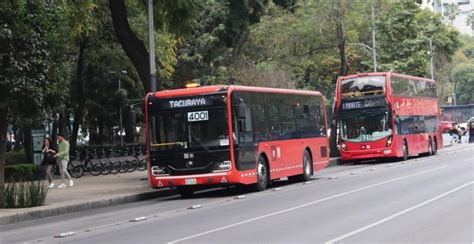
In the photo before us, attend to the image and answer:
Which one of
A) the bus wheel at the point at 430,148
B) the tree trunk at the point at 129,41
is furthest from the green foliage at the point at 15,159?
the bus wheel at the point at 430,148

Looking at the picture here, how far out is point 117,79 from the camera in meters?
44.8

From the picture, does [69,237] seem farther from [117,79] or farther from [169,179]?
[117,79]

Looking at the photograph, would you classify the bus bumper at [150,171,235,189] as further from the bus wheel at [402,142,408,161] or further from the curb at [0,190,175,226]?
the bus wheel at [402,142,408,161]

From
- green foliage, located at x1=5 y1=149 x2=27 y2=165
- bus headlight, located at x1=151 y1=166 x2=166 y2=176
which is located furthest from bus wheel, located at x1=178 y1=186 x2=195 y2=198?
green foliage, located at x1=5 y1=149 x2=27 y2=165

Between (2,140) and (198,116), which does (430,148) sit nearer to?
(198,116)

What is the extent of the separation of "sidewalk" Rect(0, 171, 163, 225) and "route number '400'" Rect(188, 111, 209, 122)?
3168 mm

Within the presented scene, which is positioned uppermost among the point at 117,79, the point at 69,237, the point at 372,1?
the point at 372,1

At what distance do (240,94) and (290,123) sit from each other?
3.88 m

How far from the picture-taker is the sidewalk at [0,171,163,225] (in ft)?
58.4

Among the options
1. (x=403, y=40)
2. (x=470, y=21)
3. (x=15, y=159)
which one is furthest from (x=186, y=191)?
(x=470, y=21)

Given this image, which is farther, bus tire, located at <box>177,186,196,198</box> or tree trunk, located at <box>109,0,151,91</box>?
tree trunk, located at <box>109,0,151,91</box>

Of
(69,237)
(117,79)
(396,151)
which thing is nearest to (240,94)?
(69,237)

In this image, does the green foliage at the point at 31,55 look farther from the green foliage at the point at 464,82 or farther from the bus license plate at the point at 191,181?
the green foliage at the point at 464,82

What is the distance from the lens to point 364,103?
111 ft
